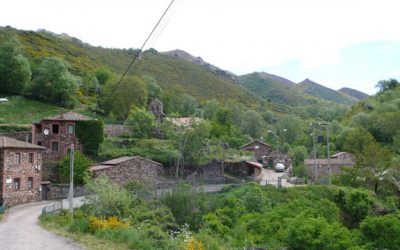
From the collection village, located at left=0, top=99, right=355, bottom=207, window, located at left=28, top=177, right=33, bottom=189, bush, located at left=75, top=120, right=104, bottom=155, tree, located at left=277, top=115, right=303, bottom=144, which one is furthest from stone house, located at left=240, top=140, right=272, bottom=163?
window, located at left=28, top=177, right=33, bottom=189

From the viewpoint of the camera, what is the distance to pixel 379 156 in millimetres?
48688

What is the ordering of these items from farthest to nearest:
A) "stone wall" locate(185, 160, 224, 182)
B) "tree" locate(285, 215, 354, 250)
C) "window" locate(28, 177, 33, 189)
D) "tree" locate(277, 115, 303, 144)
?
"tree" locate(277, 115, 303, 144)
"stone wall" locate(185, 160, 224, 182)
"window" locate(28, 177, 33, 189)
"tree" locate(285, 215, 354, 250)

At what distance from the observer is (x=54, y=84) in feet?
223

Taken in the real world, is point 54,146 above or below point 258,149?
above

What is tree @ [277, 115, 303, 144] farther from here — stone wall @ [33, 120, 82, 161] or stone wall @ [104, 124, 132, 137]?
stone wall @ [33, 120, 82, 161]

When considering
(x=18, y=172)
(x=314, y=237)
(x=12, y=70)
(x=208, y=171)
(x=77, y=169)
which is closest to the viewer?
(x=314, y=237)

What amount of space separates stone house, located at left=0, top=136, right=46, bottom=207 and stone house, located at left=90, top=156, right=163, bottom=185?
5480 mm

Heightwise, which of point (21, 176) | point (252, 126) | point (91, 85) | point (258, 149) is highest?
point (91, 85)

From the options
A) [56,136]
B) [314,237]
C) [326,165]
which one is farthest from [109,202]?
[326,165]

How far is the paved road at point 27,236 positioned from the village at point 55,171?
5.00 meters

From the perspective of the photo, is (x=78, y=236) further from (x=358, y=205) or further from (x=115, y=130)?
(x=115, y=130)

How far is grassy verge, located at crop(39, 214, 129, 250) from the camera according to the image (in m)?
15.5

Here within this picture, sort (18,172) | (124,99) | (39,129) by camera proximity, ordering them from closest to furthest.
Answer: (18,172)
(39,129)
(124,99)

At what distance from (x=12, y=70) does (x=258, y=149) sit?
1501 inches
